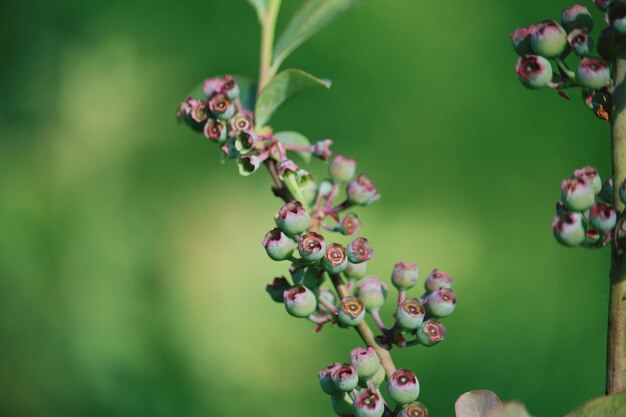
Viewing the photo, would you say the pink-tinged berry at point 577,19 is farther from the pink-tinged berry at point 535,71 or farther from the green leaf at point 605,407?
the green leaf at point 605,407

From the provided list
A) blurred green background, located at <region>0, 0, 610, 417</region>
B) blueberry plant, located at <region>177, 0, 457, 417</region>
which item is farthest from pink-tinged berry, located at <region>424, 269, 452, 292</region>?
blurred green background, located at <region>0, 0, 610, 417</region>

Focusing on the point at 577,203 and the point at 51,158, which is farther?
the point at 51,158

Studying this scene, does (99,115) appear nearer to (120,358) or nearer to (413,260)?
(120,358)

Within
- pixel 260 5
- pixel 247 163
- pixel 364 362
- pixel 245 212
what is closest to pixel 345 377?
pixel 364 362

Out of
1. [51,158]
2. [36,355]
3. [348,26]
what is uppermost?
[348,26]

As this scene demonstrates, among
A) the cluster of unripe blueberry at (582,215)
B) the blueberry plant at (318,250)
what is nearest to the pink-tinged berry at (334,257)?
the blueberry plant at (318,250)

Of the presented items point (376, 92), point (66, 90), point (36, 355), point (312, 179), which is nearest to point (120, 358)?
point (36, 355)

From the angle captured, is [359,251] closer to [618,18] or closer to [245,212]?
[618,18]
